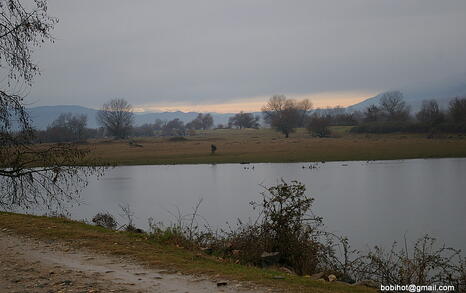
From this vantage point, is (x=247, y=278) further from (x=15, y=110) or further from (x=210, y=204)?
(x=210, y=204)

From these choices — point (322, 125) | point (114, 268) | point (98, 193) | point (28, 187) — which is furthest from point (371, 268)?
point (322, 125)

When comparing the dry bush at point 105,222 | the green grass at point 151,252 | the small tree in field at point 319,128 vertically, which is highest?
the small tree in field at point 319,128

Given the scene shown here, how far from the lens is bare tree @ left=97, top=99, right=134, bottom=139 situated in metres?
110

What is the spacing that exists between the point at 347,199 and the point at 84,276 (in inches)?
697

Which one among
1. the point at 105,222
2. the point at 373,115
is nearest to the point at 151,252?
the point at 105,222

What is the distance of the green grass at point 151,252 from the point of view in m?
7.07

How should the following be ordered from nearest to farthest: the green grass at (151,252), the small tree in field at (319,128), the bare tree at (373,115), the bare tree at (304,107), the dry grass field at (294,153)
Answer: the green grass at (151,252), the dry grass field at (294,153), the small tree in field at (319,128), the bare tree at (373,115), the bare tree at (304,107)

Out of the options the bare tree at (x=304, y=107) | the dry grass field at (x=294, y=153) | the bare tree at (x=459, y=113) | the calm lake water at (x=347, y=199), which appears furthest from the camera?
the bare tree at (x=304, y=107)

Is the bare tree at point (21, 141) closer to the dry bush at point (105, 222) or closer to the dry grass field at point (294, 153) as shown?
the dry bush at point (105, 222)

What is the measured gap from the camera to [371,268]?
33.7 ft

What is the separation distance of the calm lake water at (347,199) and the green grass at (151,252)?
248 inches

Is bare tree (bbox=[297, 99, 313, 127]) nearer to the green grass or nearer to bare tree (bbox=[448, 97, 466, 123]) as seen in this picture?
bare tree (bbox=[448, 97, 466, 123])

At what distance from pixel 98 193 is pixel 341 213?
1706 cm

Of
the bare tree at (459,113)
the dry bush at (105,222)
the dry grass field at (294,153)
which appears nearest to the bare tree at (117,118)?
the dry grass field at (294,153)
